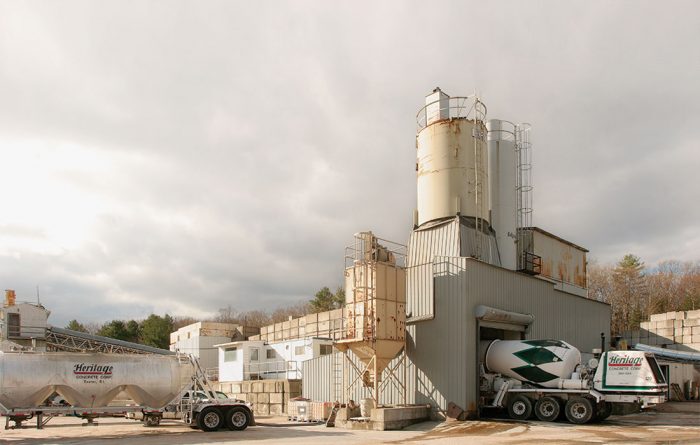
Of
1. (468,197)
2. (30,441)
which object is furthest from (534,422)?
(30,441)

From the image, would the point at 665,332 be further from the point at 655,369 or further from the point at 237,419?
the point at 237,419

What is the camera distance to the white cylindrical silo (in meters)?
32.8

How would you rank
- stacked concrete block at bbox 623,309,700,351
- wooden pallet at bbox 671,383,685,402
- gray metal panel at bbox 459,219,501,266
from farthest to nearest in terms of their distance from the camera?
stacked concrete block at bbox 623,309,700,351
wooden pallet at bbox 671,383,685,402
gray metal panel at bbox 459,219,501,266

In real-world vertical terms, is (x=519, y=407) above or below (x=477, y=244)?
below

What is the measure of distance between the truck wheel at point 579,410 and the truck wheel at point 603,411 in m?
0.49

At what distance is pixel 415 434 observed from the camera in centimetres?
2209

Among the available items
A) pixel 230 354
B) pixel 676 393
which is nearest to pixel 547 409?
pixel 676 393

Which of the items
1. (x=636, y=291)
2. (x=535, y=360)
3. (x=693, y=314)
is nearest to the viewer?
(x=535, y=360)

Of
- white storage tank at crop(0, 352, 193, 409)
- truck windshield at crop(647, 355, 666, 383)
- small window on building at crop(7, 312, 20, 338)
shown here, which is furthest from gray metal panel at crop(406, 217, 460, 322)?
small window on building at crop(7, 312, 20, 338)

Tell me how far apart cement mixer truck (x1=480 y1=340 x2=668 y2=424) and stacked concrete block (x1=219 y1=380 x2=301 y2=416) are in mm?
12612

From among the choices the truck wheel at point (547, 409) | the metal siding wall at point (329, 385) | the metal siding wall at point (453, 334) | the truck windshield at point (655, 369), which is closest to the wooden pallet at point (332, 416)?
the metal siding wall at point (329, 385)

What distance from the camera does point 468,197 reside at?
98.0 ft

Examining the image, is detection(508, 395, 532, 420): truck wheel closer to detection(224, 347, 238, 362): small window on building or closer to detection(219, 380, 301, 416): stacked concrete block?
detection(219, 380, 301, 416): stacked concrete block

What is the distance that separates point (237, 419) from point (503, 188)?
18.5 metres
